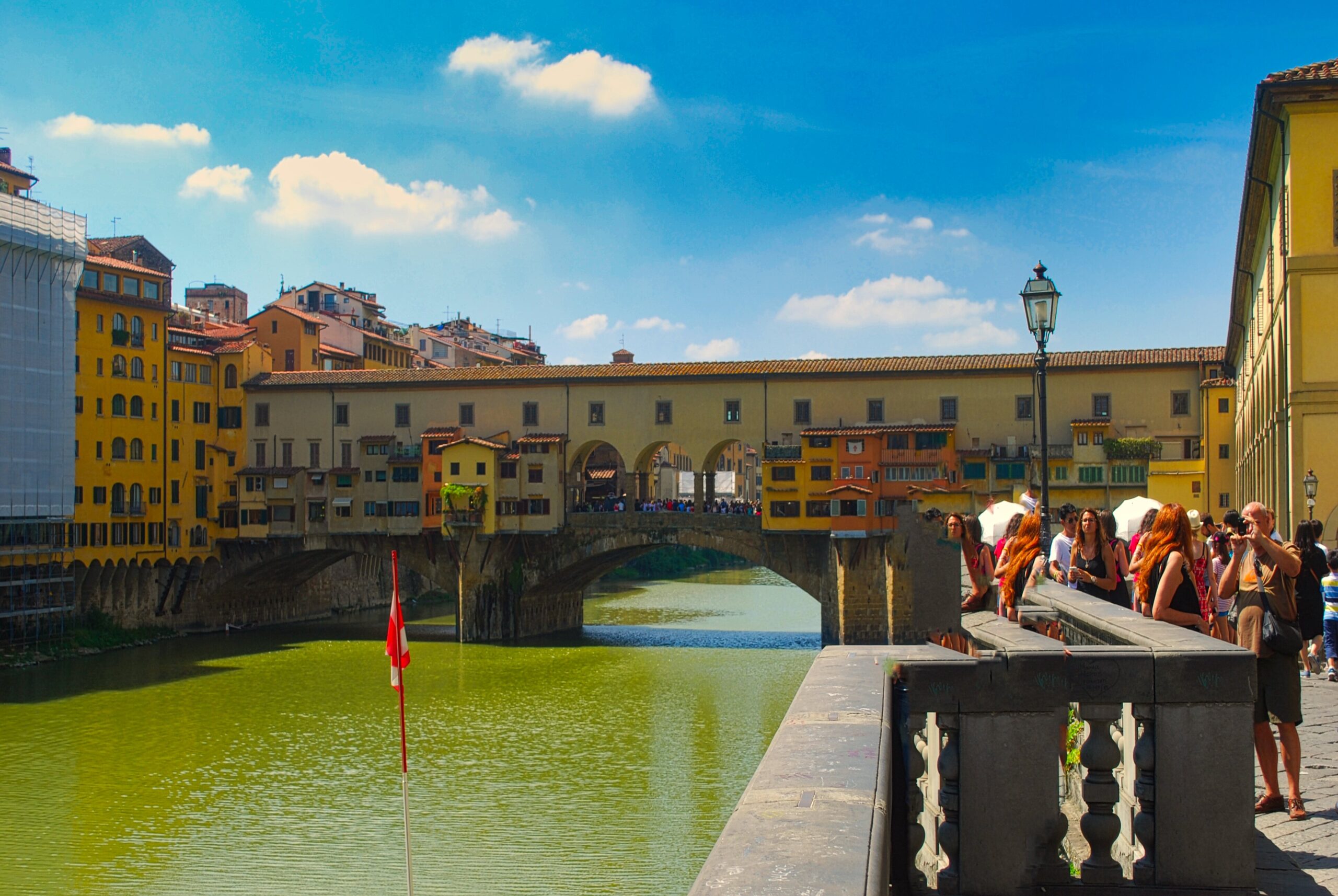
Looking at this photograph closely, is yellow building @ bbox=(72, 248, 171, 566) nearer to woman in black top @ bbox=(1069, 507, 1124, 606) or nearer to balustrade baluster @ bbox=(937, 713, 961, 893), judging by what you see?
woman in black top @ bbox=(1069, 507, 1124, 606)

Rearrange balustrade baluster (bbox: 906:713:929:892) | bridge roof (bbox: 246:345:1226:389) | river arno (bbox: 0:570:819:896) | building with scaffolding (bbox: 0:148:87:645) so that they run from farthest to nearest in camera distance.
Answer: bridge roof (bbox: 246:345:1226:389), building with scaffolding (bbox: 0:148:87:645), river arno (bbox: 0:570:819:896), balustrade baluster (bbox: 906:713:929:892)

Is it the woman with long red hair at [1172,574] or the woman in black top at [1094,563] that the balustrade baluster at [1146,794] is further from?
the woman in black top at [1094,563]

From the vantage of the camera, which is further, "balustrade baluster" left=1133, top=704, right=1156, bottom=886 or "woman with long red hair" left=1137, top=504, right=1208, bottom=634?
"woman with long red hair" left=1137, top=504, right=1208, bottom=634

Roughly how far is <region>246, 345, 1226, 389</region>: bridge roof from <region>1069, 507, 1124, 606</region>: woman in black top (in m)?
32.7

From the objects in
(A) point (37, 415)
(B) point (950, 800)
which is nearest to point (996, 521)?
(B) point (950, 800)

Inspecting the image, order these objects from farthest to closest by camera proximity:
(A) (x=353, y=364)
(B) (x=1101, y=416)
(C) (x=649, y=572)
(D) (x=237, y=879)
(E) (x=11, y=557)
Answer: (C) (x=649, y=572) → (A) (x=353, y=364) → (B) (x=1101, y=416) → (E) (x=11, y=557) → (D) (x=237, y=879)

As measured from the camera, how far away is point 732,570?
69.3 metres

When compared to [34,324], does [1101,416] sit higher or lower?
lower

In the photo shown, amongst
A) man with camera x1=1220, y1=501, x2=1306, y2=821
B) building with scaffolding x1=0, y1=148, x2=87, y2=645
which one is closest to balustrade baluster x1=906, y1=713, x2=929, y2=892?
man with camera x1=1220, y1=501, x2=1306, y2=821

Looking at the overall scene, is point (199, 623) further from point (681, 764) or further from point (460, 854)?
point (460, 854)

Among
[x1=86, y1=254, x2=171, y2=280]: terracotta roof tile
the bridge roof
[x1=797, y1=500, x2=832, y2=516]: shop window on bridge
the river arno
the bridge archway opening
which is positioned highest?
[x1=86, y1=254, x2=171, y2=280]: terracotta roof tile

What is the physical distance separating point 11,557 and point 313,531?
10.1 meters

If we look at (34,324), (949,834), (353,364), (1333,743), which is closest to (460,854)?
(1333,743)

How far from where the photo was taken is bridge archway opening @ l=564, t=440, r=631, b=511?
43.5 metres
